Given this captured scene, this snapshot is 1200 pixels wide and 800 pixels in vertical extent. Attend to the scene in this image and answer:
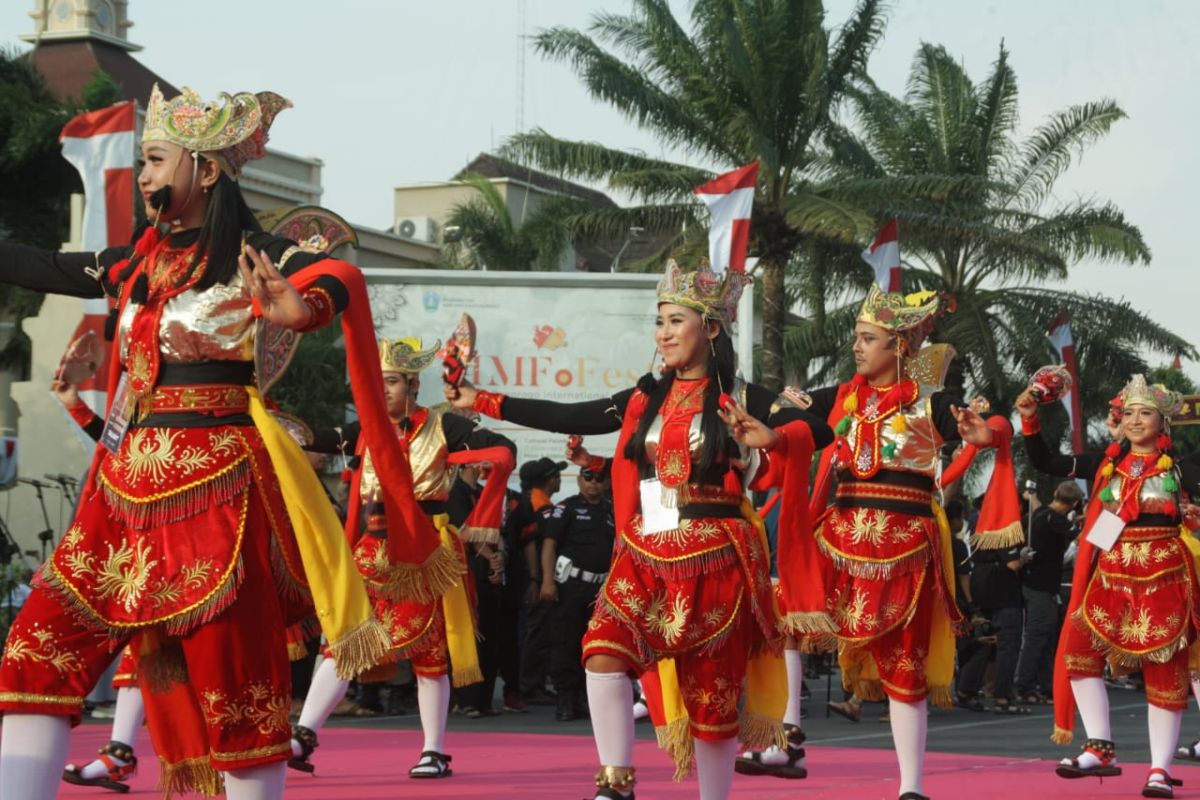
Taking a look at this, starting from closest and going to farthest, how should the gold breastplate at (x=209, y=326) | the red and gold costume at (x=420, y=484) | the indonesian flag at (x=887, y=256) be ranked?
the gold breastplate at (x=209, y=326) → the red and gold costume at (x=420, y=484) → the indonesian flag at (x=887, y=256)

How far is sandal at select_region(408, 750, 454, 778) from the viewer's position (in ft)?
27.1

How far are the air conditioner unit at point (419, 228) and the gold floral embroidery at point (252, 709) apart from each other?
3641 centimetres

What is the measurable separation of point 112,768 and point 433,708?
1.62 metres

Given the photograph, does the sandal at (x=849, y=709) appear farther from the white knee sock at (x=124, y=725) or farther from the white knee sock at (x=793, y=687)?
the white knee sock at (x=124, y=725)

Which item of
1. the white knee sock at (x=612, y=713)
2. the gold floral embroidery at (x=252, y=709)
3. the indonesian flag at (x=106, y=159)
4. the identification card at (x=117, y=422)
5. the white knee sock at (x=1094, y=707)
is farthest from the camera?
the indonesian flag at (x=106, y=159)

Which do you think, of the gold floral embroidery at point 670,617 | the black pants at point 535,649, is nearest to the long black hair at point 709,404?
the gold floral embroidery at point 670,617

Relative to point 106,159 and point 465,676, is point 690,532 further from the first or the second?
point 106,159

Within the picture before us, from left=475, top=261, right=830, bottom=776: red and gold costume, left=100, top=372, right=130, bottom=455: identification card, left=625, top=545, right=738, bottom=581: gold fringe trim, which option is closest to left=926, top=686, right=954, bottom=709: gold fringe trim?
left=475, top=261, right=830, bottom=776: red and gold costume

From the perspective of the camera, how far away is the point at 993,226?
82.2ft

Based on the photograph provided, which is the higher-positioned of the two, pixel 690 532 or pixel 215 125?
pixel 215 125

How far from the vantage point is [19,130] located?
27281 mm

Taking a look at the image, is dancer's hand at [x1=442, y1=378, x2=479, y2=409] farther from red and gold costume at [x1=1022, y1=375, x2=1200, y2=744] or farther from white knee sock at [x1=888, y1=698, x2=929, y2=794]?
red and gold costume at [x1=1022, y1=375, x2=1200, y2=744]

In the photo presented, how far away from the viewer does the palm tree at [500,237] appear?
3178 centimetres

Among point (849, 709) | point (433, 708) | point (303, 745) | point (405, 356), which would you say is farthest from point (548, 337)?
point (303, 745)
